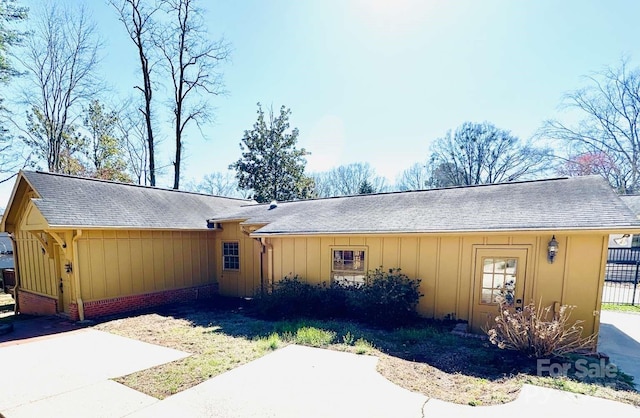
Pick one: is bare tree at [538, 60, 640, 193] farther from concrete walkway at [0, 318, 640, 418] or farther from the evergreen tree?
concrete walkway at [0, 318, 640, 418]

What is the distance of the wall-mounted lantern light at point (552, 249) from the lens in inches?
235

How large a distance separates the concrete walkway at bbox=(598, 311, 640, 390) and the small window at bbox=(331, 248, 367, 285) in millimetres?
5168

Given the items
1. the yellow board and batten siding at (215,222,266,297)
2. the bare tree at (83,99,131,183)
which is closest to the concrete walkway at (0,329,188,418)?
the yellow board and batten siding at (215,222,266,297)

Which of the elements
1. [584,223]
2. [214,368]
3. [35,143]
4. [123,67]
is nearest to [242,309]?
[214,368]

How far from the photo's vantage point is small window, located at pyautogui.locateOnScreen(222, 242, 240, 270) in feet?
37.8

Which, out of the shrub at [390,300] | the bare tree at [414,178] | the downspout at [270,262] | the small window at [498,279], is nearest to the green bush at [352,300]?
the shrub at [390,300]

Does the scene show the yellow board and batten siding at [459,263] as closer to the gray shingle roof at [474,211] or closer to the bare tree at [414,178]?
the gray shingle roof at [474,211]

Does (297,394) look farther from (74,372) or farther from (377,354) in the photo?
(74,372)

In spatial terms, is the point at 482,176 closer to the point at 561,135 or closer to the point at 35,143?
the point at 561,135

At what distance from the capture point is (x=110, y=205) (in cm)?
951

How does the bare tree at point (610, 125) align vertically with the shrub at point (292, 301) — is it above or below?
above

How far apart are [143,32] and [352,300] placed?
2203cm

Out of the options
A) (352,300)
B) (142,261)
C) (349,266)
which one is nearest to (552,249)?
(352,300)

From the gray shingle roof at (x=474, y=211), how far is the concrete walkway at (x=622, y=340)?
2.45 m
